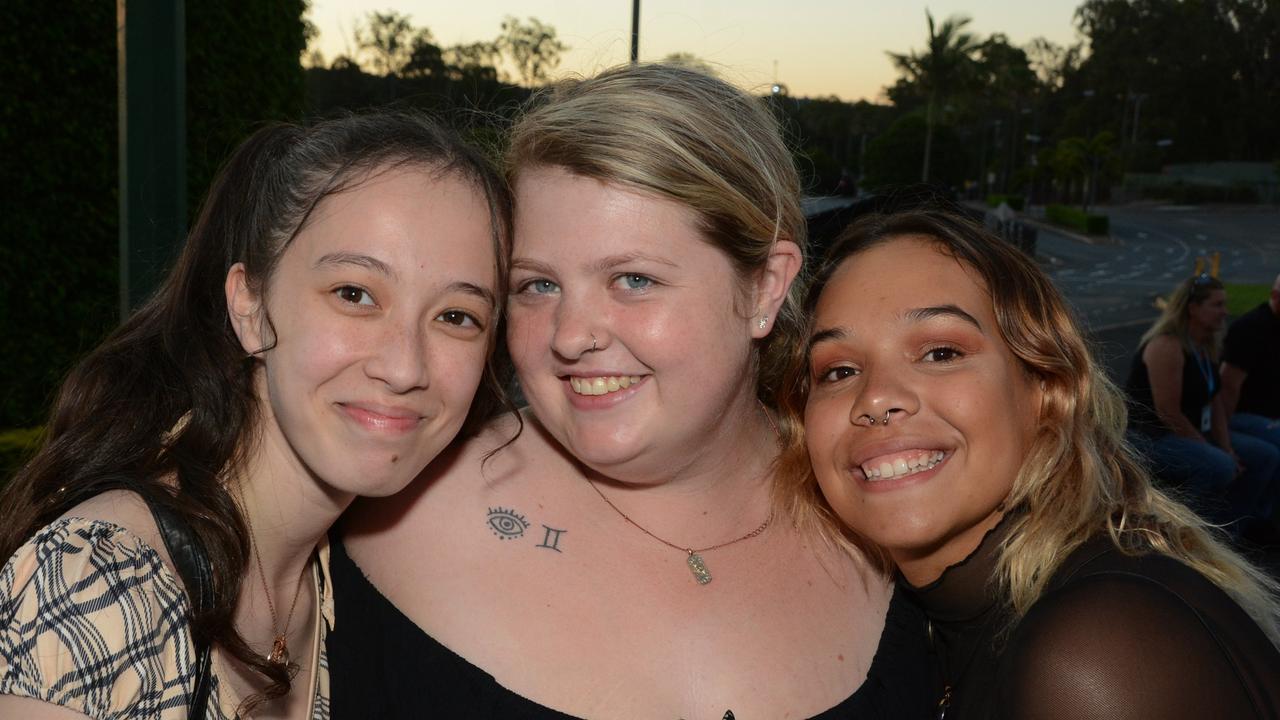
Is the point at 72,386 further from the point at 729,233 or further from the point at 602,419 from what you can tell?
the point at 729,233

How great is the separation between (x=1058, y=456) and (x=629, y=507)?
98cm

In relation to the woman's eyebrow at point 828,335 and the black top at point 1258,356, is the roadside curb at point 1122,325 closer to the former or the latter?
the black top at point 1258,356

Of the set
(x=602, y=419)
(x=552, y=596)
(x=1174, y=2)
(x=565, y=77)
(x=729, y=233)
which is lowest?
(x=552, y=596)

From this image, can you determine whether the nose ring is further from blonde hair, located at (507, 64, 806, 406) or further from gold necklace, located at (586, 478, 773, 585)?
gold necklace, located at (586, 478, 773, 585)

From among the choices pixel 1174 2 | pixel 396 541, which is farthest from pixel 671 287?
pixel 1174 2

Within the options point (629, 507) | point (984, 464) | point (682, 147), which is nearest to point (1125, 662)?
point (984, 464)

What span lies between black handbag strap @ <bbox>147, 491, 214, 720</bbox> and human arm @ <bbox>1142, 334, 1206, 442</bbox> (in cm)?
674

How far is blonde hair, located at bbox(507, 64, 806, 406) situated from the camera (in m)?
2.27

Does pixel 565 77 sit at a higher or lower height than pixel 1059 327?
higher

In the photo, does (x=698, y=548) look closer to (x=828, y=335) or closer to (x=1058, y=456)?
(x=828, y=335)

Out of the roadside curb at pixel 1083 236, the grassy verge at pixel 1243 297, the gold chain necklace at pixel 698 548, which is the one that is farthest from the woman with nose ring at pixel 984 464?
the roadside curb at pixel 1083 236

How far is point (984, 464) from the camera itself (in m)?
2.25

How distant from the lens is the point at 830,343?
7.97 feet

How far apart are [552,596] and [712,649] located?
14.5 inches
